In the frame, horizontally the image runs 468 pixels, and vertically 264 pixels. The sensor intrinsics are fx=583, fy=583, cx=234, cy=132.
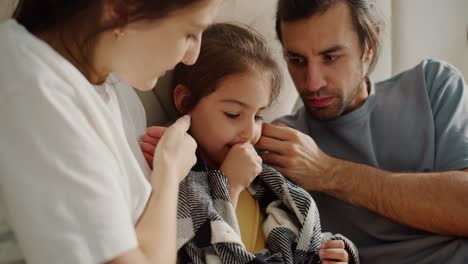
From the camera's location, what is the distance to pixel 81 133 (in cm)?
67

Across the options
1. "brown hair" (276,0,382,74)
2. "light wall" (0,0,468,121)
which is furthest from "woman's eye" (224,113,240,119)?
"light wall" (0,0,468,121)

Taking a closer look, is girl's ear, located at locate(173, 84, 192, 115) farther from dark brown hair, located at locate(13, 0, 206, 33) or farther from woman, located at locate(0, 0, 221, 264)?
dark brown hair, located at locate(13, 0, 206, 33)

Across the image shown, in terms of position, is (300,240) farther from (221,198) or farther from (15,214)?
(15,214)

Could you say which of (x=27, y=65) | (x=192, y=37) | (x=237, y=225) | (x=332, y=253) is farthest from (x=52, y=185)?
(x=332, y=253)

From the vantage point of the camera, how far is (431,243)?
1.29m

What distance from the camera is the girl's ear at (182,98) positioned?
115cm

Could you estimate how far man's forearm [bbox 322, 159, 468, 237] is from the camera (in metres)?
1.26

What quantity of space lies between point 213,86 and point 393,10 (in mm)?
1136

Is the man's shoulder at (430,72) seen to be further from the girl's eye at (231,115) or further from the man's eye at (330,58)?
the girl's eye at (231,115)

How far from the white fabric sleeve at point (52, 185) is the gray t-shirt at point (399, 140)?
2.67ft

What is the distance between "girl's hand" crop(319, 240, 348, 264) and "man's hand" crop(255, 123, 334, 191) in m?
0.22

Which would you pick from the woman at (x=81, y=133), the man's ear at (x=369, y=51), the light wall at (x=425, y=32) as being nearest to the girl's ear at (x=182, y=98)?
the woman at (x=81, y=133)

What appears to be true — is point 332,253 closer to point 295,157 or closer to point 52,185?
point 295,157

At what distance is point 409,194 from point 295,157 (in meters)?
0.27
